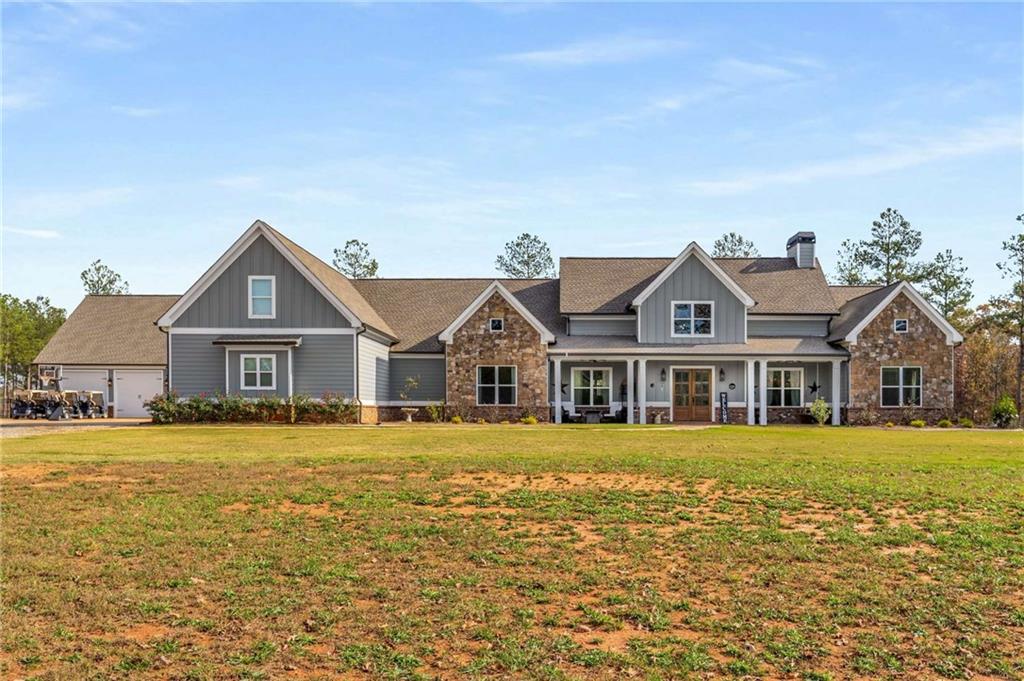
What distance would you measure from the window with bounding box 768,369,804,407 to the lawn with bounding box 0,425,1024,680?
20941 mm

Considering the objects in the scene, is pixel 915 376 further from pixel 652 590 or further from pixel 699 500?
pixel 652 590

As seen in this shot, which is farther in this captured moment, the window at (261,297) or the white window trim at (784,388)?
the white window trim at (784,388)

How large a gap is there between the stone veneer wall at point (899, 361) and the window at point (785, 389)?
206cm

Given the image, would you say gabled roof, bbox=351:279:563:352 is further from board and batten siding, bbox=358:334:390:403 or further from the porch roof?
the porch roof

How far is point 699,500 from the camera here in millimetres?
12375

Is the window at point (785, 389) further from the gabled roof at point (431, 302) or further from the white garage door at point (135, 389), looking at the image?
the white garage door at point (135, 389)

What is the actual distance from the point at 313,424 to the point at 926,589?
2553 cm

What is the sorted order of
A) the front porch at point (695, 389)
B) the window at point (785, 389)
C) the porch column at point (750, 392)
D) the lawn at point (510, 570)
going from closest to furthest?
the lawn at point (510, 570) → the porch column at point (750, 392) → the front porch at point (695, 389) → the window at point (785, 389)

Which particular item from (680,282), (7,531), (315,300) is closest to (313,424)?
(315,300)

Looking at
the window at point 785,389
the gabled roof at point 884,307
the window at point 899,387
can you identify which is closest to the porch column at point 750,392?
the window at point 785,389

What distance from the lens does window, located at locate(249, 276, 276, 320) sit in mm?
33281

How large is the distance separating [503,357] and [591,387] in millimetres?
4013

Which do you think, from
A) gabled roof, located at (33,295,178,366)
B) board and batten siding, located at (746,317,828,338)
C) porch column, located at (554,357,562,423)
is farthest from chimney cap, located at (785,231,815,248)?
gabled roof, located at (33,295,178,366)

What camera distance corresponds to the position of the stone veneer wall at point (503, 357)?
35.1 metres
